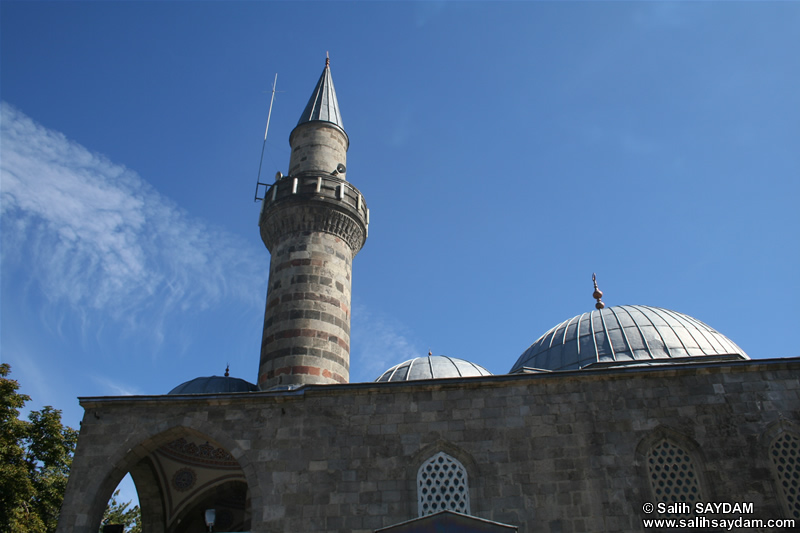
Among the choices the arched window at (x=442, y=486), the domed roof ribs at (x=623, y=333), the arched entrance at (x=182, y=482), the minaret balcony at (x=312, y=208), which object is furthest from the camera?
the minaret balcony at (x=312, y=208)

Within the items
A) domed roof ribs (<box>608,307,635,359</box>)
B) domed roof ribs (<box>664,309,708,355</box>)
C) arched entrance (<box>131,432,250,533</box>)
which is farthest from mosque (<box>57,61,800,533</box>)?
domed roof ribs (<box>664,309,708,355</box>)

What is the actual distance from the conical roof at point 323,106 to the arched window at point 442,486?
31.5ft

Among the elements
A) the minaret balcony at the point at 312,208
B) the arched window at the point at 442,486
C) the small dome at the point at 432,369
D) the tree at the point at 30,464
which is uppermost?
Result: the minaret balcony at the point at 312,208

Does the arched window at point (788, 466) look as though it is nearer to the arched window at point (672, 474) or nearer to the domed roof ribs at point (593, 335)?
the arched window at point (672, 474)

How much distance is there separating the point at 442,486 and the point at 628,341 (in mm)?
A: 6056

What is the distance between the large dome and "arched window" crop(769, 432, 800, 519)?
3.46 meters

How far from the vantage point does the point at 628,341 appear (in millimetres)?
12828

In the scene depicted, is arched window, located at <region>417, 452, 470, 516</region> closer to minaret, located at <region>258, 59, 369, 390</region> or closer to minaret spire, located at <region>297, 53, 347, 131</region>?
minaret, located at <region>258, 59, 369, 390</region>

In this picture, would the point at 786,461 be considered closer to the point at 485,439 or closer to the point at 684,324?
the point at 485,439

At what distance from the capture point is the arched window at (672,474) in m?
8.30

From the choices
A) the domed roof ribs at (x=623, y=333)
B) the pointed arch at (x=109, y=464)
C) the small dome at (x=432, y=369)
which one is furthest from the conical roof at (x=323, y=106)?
the pointed arch at (x=109, y=464)

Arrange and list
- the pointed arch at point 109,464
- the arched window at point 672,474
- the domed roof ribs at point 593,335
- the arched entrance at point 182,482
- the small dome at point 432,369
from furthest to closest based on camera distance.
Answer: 1. the small dome at point 432,369
2. the domed roof ribs at point 593,335
3. the arched entrance at point 182,482
4. the pointed arch at point 109,464
5. the arched window at point 672,474

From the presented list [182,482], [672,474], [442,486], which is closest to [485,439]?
[442,486]

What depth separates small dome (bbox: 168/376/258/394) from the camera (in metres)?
12.2
